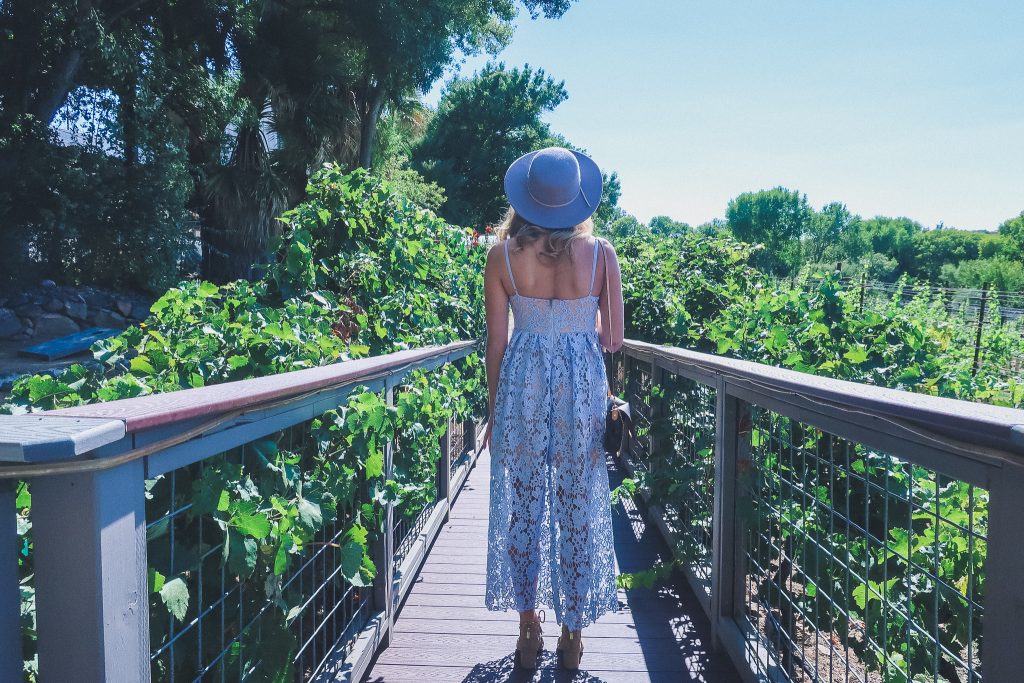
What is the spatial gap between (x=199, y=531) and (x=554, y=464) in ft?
4.40

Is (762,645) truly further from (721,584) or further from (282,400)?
(282,400)

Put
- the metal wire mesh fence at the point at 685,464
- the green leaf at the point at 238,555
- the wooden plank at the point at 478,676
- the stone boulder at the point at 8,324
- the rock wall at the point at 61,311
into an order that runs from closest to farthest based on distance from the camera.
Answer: the green leaf at the point at 238,555 < the wooden plank at the point at 478,676 < the metal wire mesh fence at the point at 685,464 < the stone boulder at the point at 8,324 < the rock wall at the point at 61,311

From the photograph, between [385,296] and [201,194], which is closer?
[385,296]

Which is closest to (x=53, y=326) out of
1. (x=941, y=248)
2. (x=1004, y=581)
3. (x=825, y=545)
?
(x=825, y=545)

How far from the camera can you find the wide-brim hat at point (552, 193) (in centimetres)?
240

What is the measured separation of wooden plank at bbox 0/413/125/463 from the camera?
0.72 meters

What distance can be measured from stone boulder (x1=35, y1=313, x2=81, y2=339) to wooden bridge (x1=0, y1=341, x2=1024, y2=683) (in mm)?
12400

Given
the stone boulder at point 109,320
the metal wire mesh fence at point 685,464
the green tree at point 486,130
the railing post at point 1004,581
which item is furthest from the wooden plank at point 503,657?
the green tree at point 486,130

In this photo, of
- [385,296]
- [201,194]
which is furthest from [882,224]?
[385,296]

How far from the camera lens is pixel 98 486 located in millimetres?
810

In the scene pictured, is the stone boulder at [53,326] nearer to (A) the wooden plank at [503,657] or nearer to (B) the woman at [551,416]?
(A) the wooden plank at [503,657]

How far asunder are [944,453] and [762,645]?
1.33 metres

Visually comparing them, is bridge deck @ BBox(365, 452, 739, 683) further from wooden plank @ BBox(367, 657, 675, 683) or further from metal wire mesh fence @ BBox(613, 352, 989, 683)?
metal wire mesh fence @ BBox(613, 352, 989, 683)

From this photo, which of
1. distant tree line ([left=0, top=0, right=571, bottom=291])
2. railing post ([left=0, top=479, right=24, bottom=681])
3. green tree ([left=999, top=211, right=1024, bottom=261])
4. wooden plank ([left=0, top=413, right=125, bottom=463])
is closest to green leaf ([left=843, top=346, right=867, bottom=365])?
wooden plank ([left=0, top=413, right=125, bottom=463])
